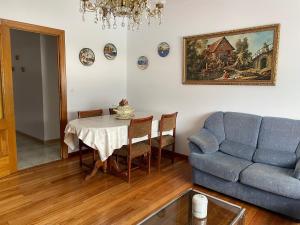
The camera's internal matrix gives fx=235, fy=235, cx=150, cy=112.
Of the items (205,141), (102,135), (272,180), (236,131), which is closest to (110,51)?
(102,135)

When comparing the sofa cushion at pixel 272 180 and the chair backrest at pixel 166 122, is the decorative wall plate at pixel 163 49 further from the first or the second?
the sofa cushion at pixel 272 180

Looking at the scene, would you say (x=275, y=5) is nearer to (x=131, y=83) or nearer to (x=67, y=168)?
(x=131, y=83)

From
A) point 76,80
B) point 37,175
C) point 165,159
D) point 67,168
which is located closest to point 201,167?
point 165,159

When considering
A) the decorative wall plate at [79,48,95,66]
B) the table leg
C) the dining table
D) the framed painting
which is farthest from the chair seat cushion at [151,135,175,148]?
the decorative wall plate at [79,48,95,66]

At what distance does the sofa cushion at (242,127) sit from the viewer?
299cm

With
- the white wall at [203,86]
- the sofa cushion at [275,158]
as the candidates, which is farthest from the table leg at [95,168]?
the sofa cushion at [275,158]

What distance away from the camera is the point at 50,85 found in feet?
16.2

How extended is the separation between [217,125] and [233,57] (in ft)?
3.27

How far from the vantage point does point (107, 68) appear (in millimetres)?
4531

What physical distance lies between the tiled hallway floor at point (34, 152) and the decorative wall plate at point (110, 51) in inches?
79.8

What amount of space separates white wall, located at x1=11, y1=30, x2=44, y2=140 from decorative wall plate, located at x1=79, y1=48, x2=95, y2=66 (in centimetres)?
127

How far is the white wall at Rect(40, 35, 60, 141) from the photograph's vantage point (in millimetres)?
4746

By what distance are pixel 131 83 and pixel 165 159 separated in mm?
1719

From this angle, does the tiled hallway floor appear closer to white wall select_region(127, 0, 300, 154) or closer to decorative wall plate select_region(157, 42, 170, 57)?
white wall select_region(127, 0, 300, 154)
